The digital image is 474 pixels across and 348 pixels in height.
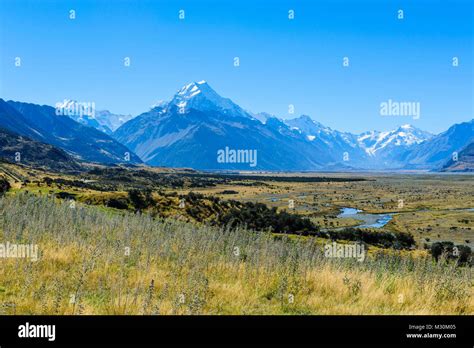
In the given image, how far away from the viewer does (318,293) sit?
32.2 ft

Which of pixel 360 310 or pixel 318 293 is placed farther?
pixel 318 293

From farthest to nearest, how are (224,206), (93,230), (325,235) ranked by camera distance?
1. (224,206)
2. (325,235)
3. (93,230)

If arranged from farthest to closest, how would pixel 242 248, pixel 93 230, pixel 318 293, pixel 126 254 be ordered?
pixel 93 230 < pixel 242 248 < pixel 126 254 < pixel 318 293

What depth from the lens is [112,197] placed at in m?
53.5

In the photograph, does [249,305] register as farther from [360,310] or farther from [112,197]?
[112,197]

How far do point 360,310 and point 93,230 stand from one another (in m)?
10.9

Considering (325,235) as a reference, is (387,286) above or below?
above

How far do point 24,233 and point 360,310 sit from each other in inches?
469

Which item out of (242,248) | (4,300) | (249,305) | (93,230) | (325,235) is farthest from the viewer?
(325,235)

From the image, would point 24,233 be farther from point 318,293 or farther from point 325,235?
point 325,235

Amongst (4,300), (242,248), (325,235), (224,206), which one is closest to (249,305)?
(4,300)

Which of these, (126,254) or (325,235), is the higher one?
(126,254)
